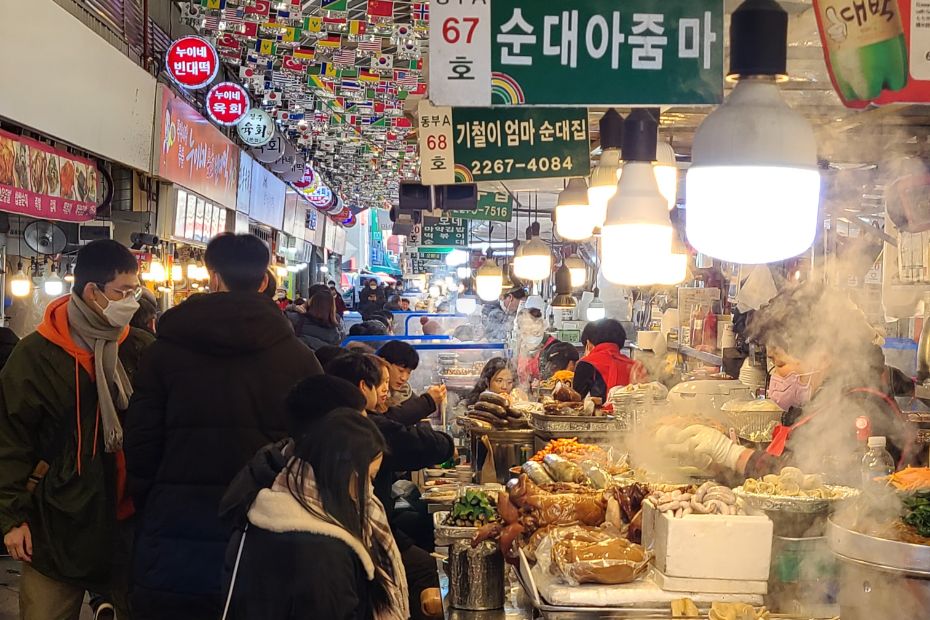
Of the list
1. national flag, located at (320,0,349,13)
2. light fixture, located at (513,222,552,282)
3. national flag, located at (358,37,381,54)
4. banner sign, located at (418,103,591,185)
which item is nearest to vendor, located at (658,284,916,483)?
banner sign, located at (418,103,591,185)

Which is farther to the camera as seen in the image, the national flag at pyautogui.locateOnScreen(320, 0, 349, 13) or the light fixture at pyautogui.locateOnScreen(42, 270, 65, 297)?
the light fixture at pyautogui.locateOnScreen(42, 270, 65, 297)

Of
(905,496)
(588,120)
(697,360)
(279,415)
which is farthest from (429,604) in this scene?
(697,360)

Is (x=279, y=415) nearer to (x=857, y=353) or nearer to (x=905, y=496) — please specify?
(x=905, y=496)

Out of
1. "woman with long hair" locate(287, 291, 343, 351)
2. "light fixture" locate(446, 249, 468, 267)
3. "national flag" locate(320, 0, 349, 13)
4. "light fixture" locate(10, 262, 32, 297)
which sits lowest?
"woman with long hair" locate(287, 291, 343, 351)

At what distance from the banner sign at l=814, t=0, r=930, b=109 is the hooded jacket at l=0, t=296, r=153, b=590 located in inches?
128

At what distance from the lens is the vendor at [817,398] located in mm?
4102

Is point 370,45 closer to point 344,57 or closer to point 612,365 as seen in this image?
point 344,57

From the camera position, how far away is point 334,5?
1061 cm

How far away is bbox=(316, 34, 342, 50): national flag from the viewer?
12.2 meters

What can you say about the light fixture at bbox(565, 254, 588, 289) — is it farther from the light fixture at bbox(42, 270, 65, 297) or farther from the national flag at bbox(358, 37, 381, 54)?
the light fixture at bbox(42, 270, 65, 297)

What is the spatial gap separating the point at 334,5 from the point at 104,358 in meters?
7.22

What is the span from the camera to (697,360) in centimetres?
1142

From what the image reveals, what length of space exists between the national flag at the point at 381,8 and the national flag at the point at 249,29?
2.02m

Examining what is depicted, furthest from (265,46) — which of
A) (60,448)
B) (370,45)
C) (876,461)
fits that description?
(876,461)
